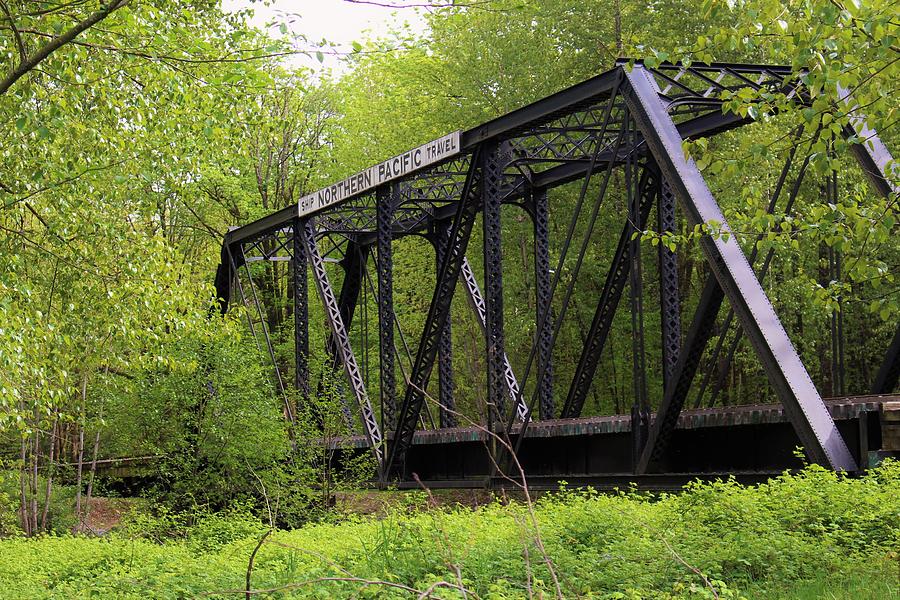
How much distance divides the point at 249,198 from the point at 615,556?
3151 centimetres

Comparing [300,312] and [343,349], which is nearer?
[343,349]

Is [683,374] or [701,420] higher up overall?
[683,374]

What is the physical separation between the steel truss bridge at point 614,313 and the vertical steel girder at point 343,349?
52mm

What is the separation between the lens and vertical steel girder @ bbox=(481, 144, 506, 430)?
674 inches

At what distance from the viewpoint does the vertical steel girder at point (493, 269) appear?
17.1 m

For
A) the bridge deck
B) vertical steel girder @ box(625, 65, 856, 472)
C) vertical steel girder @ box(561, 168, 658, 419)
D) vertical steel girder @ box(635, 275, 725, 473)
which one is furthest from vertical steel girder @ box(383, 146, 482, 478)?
vertical steel girder @ box(635, 275, 725, 473)

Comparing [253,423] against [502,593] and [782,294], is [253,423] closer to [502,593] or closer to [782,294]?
[782,294]

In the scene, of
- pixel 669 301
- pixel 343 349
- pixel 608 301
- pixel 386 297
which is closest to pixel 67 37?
pixel 669 301

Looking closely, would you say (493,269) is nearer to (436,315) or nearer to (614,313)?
(614,313)

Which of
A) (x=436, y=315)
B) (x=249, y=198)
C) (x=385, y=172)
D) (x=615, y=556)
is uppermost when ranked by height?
(x=249, y=198)

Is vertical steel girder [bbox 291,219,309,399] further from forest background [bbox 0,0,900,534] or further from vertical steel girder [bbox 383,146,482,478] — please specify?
vertical steel girder [bbox 383,146,482,478]

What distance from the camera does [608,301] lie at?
1688 cm

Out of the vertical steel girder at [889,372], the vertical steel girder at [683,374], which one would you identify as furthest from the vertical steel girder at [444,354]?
the vertical steel girder at [889,372]

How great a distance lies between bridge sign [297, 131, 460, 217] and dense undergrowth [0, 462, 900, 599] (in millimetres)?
6845
